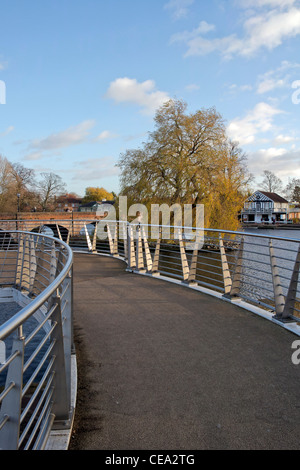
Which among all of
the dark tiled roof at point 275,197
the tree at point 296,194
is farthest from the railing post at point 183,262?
the dark tiled roof at point 275,197

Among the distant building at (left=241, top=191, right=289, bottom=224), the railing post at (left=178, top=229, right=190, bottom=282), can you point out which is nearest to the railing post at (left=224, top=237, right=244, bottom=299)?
the railing post at (left=178, top=229, right=190, bottom=282)

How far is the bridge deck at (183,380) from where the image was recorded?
260 cm

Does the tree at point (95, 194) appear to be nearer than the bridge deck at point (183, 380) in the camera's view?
No

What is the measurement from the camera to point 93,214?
6250 cm

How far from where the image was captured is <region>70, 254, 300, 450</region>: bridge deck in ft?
8.54

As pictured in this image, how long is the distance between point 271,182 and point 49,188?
193 feet

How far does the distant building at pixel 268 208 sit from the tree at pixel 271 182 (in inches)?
64.2

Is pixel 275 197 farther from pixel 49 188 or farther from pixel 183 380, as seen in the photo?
pixel 183 380

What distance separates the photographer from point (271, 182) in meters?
98.8

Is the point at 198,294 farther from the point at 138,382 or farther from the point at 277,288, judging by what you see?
the point at 138,382

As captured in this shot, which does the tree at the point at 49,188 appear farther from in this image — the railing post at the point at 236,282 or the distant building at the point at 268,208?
the railing post at the point at 236,282

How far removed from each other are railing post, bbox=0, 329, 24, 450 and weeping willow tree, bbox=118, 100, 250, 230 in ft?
91.9
